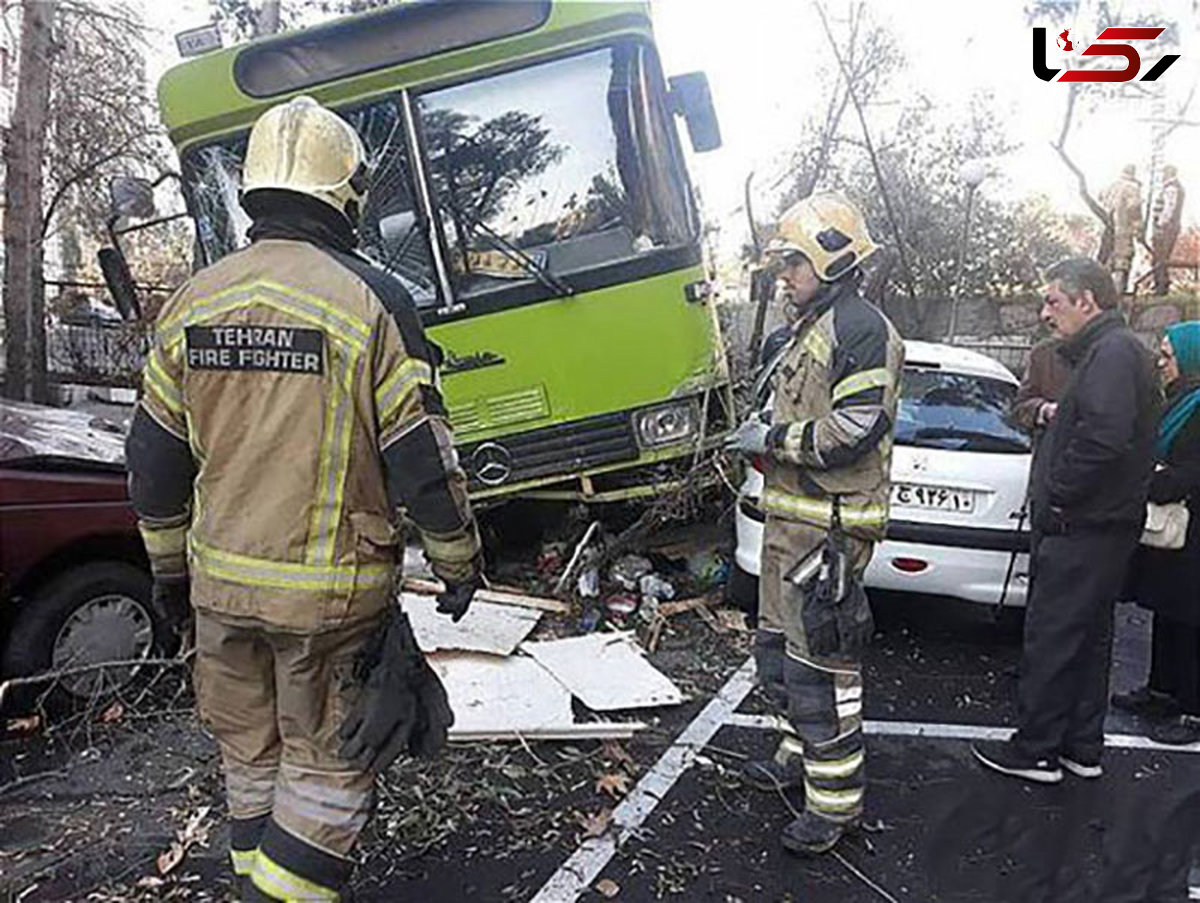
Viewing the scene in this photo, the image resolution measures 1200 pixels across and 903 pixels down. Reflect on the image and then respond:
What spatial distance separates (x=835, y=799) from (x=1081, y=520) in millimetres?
1350

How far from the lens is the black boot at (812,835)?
3145 millimetres

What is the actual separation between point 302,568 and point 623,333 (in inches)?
114

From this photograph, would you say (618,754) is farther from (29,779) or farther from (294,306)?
(294,306)

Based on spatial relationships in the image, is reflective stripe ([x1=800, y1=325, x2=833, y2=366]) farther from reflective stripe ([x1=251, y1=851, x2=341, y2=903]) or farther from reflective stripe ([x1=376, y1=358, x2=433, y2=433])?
reflective stripe ([x1=251, y1=851, x2=341, y2=903])

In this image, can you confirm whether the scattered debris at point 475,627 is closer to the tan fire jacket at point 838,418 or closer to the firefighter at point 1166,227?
the tan fire jacket at point 838,418

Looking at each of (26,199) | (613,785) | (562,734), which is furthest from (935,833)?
(26,199)

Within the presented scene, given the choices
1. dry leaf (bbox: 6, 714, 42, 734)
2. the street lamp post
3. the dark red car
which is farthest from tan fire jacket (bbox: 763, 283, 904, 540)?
the street lamp post

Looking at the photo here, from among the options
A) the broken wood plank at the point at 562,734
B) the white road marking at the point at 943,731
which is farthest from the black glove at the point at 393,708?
the white road marking at the point at 943,731

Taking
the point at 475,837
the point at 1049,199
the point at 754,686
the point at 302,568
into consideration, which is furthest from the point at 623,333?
the point at 1049,199

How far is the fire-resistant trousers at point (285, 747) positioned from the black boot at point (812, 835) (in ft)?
4.70

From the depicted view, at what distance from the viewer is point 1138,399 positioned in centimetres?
346

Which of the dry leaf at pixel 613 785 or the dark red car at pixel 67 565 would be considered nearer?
the dry leaf at pixel 613 785

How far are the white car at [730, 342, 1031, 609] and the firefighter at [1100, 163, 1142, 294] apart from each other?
10.7 meters

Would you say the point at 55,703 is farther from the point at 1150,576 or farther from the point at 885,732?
the point at 1150,576
